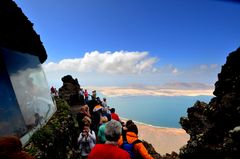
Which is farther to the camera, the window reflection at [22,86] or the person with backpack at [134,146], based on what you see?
the window reflection at [22,86]

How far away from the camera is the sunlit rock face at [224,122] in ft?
28.2

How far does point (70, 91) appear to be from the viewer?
96.4 feet

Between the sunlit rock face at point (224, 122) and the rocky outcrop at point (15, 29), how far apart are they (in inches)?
271

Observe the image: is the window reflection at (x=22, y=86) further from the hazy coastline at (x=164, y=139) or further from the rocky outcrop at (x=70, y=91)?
the hazy coastline at (x=164, y=139)

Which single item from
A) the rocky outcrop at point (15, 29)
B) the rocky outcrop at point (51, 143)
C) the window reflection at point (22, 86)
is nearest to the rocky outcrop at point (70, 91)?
the rocky outcrop at point (51, 143)

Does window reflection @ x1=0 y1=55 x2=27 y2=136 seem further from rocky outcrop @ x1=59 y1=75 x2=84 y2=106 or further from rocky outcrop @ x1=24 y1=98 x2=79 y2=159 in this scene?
rocky outcrop @ x1=59 y1=75 x2=84 y2=106

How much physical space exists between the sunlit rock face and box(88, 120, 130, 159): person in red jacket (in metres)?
5.09

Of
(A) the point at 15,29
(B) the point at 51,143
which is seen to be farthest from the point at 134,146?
(A) the point at 15,29

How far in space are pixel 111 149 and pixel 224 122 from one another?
6454mm

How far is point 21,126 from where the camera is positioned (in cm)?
729

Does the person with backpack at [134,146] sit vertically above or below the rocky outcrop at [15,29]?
below

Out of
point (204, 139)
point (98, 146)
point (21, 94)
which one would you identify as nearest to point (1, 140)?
point (98, 146)

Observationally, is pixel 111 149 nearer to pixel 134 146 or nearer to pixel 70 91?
pixel 134 146

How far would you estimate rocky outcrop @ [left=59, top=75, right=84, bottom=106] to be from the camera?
25.5m
